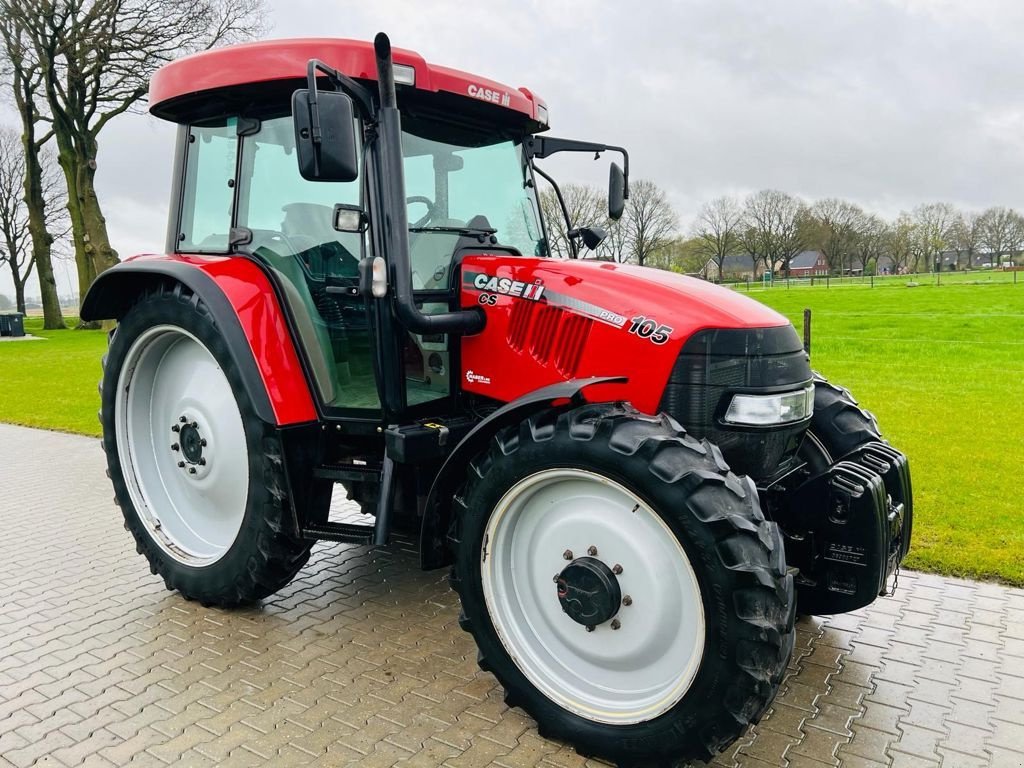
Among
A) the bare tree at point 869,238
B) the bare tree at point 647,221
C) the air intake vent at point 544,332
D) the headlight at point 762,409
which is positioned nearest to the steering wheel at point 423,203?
the air intake vent at point 544,332

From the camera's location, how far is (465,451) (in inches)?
125

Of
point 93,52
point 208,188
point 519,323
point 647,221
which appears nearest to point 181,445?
point 208,188

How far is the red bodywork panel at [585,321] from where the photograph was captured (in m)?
3.05

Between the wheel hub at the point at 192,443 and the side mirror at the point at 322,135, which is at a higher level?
the side mirror at the point at 322,135

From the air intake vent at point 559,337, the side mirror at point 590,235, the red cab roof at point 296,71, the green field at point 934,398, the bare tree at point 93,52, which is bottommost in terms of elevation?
the green field at point 934,398

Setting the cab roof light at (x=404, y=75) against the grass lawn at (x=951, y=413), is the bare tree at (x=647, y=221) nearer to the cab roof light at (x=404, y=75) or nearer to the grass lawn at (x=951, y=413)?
the grass lawn at (x=951, y=413)

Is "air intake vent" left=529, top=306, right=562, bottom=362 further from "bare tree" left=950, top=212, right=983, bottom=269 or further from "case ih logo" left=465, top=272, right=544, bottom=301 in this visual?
"bare tree" left=950, top=212, right=983, bottom=269

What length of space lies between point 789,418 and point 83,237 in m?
26.4

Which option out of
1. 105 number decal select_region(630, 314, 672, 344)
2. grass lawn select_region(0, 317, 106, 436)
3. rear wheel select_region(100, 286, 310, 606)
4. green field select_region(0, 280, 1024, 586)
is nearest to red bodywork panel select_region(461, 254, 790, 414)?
105 number decal select_region(630, 314, 672, 344)

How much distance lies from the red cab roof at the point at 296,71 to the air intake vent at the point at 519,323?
1.02 m

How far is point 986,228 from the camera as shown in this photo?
74.4 metres

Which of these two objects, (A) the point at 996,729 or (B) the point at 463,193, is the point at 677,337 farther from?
(A) the point at 996,729

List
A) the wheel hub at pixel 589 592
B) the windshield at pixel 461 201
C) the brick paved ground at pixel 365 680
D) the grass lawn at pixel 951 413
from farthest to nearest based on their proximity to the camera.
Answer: the grass lawn at pixel 951 413
the windshield at pixel 461 201
the brick paved ground at pixel 365 680
the wheel hub at pixel 589 592

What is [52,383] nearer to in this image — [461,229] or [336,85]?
[461,229]
